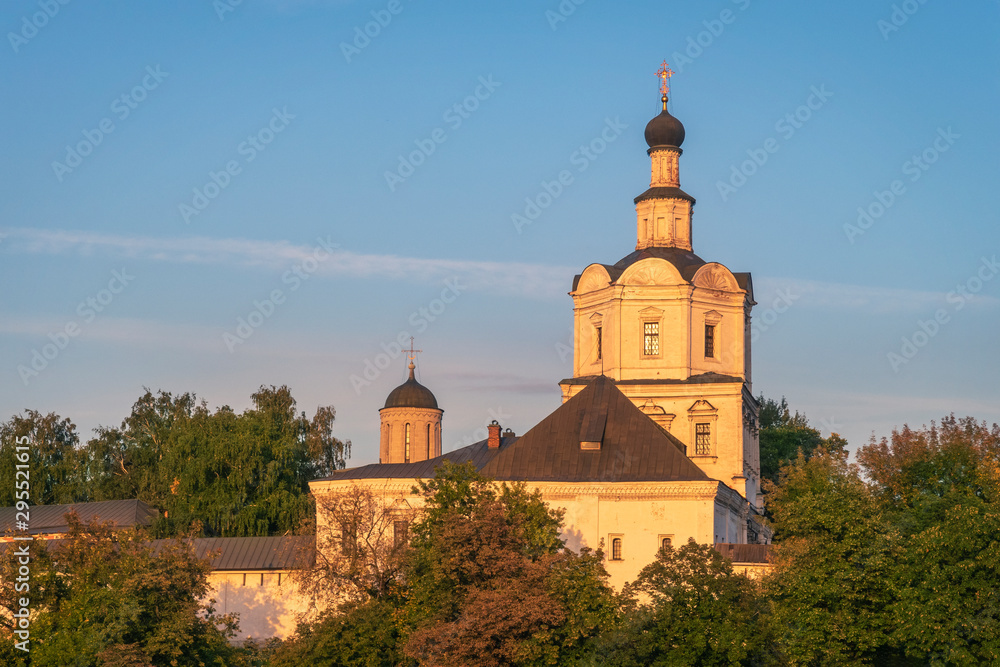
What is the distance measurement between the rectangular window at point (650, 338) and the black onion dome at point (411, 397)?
52.0 feet

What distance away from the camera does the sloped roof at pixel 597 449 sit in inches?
1592

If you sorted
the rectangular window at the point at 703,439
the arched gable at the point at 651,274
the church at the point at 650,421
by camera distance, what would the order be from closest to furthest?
the church at the point at 650,421, the rectangular window at the point at 703,439, the arched gable at the point at 651,274

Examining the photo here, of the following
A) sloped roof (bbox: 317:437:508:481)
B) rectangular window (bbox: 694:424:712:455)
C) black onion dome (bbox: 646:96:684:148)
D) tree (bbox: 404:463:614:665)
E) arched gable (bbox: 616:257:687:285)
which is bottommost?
tree (bbox: 404:463:614:665)

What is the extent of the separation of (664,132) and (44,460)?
29.7 metres

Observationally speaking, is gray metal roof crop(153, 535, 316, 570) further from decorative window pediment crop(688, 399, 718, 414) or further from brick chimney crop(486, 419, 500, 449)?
decorative window pediment crop(688, 399, 718, 414)

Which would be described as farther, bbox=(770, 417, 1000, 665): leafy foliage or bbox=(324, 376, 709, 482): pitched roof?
bbox=(324, 376, 709, 482): pitched roof

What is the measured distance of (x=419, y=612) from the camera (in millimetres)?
34594

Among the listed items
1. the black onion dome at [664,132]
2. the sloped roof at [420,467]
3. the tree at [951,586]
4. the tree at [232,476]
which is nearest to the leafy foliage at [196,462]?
the tree at [232,476]

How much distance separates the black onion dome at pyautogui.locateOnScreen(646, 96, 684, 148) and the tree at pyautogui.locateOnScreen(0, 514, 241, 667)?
21.0 meters

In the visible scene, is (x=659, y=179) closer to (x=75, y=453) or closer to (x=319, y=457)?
(x=319, y=457)

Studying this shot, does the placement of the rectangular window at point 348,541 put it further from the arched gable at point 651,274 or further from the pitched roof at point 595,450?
the arched gable at point 651,274

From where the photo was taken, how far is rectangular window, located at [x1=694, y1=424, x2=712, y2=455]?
151 feet

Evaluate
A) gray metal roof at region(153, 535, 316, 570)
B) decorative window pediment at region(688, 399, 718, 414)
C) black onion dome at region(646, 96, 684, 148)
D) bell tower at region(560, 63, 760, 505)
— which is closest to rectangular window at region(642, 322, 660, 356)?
bell tower at region(560, 63, 760, 505)

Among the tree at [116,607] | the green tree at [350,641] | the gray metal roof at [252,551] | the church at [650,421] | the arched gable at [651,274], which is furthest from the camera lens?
the arched gable at [651,274]
